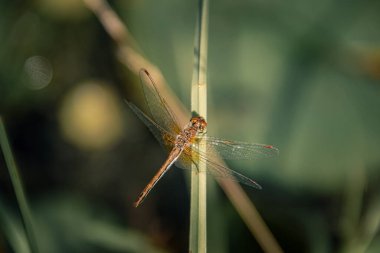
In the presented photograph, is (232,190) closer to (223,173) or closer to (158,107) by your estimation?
(223,173)

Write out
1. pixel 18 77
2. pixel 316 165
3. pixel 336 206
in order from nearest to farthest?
pixel 316 165 → pixel 336 206 → pixel 18 77

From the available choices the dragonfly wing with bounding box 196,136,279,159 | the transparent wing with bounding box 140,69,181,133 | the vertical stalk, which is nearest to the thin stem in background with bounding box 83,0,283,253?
the transparent wing with bounding box 140,69,181,133

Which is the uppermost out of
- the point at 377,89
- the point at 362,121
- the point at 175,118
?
the point at 377,89

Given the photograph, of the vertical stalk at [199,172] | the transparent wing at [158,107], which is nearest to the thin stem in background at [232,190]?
the transparent wing at [158,107]

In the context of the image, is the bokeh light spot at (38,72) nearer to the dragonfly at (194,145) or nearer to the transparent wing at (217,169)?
the dragonfly at (194,145)

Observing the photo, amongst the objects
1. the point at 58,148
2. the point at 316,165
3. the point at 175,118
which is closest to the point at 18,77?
the point at 58,148

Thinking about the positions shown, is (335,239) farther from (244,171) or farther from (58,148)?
(58,148)

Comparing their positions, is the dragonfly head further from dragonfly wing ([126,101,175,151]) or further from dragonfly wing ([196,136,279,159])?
dragonfly wing ([126,101,175,151])
